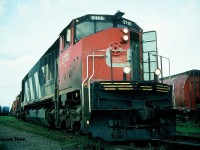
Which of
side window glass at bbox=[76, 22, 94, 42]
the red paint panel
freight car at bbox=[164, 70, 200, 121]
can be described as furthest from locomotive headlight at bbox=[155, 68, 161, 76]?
freight car at bbox=[164, 70, 200, 121]

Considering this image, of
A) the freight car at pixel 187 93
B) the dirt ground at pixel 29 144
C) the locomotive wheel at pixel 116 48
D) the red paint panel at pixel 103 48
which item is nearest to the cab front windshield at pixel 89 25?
the red paint panel at pixel 103 48

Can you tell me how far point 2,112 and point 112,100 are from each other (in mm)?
33251

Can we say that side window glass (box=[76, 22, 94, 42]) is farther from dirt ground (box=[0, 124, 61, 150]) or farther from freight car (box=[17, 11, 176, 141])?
dirt ground (box=[0, 124, 61, 150])

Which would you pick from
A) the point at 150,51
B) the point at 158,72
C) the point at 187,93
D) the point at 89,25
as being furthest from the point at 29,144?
the point at 187,93

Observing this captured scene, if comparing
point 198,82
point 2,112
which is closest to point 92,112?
point 198,82

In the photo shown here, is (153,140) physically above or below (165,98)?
below

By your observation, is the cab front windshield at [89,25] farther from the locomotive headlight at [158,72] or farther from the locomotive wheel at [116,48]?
the locomotive headlight at [158,72]

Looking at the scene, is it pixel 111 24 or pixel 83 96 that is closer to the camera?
pixel 83 96

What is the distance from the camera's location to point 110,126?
5.66 m

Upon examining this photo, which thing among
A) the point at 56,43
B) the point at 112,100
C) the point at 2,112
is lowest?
the point at 2,112

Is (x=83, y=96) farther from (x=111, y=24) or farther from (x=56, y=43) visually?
(x=56, y=43)

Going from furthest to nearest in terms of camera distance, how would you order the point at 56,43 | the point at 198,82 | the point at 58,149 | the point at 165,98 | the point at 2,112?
the point at 2,112, the point at 198,82, the point at 56,43, the point at 165,98, the point at 58,149

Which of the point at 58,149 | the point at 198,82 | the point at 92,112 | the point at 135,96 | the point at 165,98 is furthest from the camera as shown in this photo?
the point at 198,82

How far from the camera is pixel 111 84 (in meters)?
5.80
